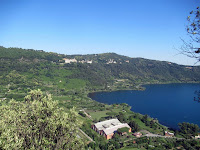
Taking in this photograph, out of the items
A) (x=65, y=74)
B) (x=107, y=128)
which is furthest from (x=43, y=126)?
(x=65, y=74)

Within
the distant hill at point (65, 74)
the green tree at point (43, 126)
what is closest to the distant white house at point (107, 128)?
the green tree at point (43, 126)

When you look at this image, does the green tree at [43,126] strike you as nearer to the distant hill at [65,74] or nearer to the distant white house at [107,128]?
the distant white house at [107,128]

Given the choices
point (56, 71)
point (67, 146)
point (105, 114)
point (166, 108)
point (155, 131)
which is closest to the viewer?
point (67, 146)

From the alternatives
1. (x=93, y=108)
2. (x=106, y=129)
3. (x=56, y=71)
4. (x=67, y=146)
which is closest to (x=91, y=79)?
(x=56, y=71)

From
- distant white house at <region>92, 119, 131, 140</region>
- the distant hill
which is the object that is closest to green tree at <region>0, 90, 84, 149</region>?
distant white house at <region>92, 119, 131, 140</region>

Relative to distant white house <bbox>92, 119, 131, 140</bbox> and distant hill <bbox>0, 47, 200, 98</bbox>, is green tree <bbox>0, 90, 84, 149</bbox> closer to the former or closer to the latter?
distant white house <bbox>92, 119, 131, 140</bbox>

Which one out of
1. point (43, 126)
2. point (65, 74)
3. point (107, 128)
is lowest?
point (107, 128)

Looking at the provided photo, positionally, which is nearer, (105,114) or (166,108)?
(105,114)

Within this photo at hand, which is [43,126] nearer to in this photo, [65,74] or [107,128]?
[107,128]

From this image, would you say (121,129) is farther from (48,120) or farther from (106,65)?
(106,65)
